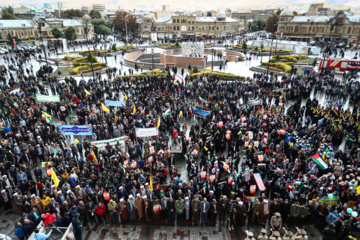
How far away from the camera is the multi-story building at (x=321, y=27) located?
5503cm

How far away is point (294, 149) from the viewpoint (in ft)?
39.0

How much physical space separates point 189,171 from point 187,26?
74235 millimetres

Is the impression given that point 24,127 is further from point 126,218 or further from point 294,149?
point 294,149

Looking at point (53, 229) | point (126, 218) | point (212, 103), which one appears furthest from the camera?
point (212, 103)

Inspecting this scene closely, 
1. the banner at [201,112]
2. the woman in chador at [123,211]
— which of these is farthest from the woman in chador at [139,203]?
the banner at [201,112]

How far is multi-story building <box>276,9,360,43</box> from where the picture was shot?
5503 cm

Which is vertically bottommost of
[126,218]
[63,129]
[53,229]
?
[126,218]

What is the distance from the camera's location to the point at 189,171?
11.3 metres

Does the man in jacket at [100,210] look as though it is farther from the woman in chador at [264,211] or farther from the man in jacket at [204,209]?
the woman in chador at [264,211]

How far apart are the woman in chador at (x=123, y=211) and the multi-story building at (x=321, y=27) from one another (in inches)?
2058

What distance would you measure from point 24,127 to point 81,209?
9.36 m

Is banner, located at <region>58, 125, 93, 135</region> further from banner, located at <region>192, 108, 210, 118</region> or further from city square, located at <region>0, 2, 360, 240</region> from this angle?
banner, located at <region>192, 108, 210, 118</region>

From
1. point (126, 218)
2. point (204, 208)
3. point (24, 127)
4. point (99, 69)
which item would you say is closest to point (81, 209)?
point (126, 218)

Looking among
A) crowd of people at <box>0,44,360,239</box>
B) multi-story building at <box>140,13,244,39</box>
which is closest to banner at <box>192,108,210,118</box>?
crowd of people at <box>0,44,360,239</box>
